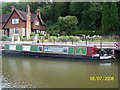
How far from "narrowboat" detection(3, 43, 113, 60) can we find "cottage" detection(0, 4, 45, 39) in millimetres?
1256

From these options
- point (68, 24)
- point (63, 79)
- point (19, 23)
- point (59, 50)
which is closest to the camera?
point (63, 79)

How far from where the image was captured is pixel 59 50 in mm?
9086

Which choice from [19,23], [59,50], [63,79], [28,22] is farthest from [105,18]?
[63,79]

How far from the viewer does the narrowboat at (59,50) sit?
8.51m

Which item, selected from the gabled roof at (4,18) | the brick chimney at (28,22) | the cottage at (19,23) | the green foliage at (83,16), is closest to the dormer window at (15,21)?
the cottage at (19,23)

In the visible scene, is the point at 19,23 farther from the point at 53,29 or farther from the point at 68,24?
the point at 68,24

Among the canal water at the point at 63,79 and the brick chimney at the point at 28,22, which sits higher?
the brick chimney at the point at 28,22

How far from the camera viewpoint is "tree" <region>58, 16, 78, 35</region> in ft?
31.3

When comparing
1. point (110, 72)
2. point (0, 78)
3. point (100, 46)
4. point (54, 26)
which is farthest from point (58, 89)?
point (54, 26)

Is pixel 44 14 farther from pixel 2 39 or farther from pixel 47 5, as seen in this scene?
pixel 2 39

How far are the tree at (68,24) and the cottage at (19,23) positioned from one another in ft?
4.61

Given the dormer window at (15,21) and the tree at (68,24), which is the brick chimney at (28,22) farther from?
the tree at (68,24)

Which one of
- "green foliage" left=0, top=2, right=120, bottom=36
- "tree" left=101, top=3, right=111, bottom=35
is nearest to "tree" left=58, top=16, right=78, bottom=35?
"green foliage" left=0, top=2, right=120, bottom=36

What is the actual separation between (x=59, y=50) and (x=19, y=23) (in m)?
3.44
